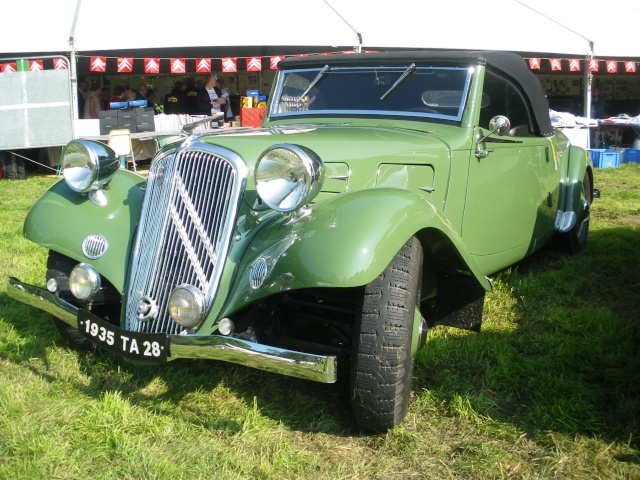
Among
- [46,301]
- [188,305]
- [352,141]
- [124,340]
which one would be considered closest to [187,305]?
[188,305]

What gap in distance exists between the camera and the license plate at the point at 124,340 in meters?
2.42

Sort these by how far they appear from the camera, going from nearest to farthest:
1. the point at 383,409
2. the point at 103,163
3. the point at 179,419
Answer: the point at 383,409 → the point at 179,419 → the point at 103,163

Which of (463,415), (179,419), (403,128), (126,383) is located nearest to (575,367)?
(463,415)

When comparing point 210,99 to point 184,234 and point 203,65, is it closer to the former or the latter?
point 203,65

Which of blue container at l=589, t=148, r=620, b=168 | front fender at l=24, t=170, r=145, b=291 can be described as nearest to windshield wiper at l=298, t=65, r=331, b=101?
front fender at l=24, t=170, r=145, b=291

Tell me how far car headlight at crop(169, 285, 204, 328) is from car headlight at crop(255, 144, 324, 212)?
0.44m

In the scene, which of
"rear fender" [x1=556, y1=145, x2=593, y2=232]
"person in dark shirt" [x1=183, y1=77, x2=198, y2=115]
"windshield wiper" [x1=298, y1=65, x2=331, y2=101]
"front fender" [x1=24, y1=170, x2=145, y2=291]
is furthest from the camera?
"person in dark shirt" [x1=183, y1=77, x2=198, y2=115]

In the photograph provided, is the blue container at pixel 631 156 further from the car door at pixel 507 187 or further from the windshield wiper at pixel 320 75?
the windshield wiper at pixel 320 75

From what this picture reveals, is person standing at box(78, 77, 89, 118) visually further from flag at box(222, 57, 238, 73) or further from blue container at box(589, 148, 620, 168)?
blue container at box(589, 148, 620, 168)

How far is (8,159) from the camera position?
11359 millimetres

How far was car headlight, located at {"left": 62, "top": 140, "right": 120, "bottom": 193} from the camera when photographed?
325cm

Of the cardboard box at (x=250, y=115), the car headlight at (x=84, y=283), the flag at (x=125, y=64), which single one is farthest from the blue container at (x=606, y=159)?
the car headlight at (x=84, y=283)

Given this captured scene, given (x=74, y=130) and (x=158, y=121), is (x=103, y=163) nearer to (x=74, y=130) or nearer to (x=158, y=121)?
(x=74, y=130)

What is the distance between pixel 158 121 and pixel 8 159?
2.83 meters
